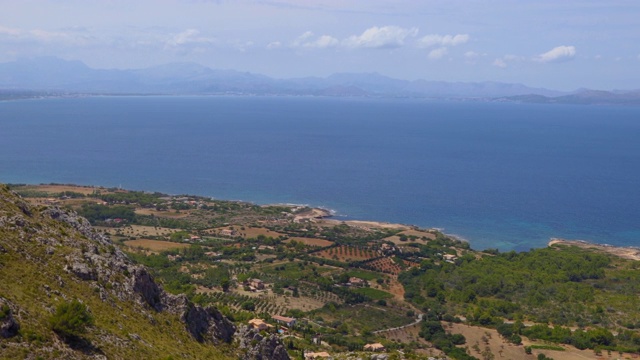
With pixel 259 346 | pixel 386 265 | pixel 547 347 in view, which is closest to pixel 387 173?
pixel 386 265

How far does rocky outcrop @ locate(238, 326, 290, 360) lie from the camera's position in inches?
1025

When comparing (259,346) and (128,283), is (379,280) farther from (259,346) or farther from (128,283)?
(128,283)

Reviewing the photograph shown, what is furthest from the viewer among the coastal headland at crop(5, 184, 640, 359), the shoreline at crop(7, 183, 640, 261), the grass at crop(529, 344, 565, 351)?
the shoreline at crop(7, 183, 640, 261)

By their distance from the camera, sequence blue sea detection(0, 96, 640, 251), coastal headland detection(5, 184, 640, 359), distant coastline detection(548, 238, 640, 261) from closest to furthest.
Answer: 1. coastal headland detection(5, 184, 640, 359)
2. distant coastline detection(548, 238, 640, 261)
3. blue sea detection(0, 96, 640, 251)

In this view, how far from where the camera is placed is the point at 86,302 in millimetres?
20750

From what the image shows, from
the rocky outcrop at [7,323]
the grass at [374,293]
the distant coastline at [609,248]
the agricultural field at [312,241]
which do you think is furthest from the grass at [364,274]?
the rocky outcrop at [7,323]

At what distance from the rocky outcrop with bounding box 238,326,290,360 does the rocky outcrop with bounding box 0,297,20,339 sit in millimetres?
10870

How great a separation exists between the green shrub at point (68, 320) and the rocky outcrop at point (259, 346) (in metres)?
9.06

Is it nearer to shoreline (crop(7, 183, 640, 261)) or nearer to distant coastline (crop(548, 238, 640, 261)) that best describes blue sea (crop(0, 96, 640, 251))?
shoreline (crop(7, 183, 640, 261))

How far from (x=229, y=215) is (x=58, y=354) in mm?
63603

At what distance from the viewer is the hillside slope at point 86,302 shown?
17.6m

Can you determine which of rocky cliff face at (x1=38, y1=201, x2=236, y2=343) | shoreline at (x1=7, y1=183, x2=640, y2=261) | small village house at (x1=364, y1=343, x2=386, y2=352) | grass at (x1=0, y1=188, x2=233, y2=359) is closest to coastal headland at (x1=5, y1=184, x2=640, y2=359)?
shoreline at (x1=7, y1=183, x2=640, y2=261)

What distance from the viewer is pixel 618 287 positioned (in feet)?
180

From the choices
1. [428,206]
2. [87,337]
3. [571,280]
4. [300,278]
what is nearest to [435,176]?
[428,206]
